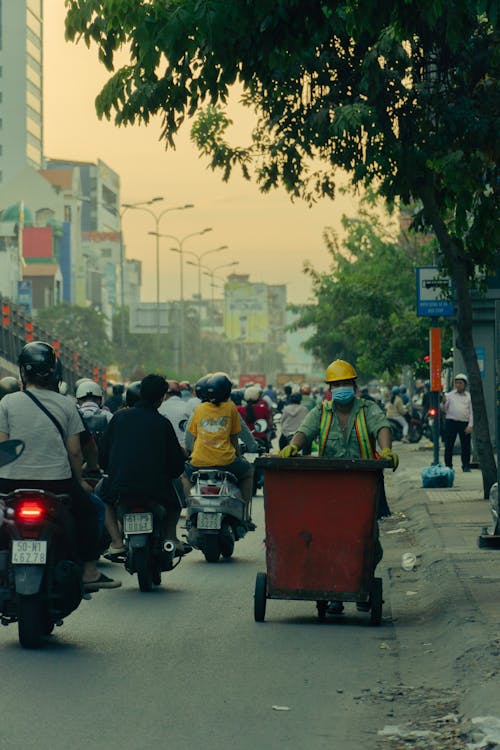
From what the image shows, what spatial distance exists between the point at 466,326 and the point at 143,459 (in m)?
7.70

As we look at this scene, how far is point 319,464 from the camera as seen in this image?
30.4 feet

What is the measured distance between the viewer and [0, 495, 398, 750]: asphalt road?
639 cm

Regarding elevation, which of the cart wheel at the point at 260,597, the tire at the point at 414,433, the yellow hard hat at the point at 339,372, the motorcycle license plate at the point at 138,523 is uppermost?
the yellow hard hat at the point at 339,372

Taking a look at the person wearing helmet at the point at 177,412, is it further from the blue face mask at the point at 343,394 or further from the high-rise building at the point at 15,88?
the high-rise building at the point at 15,88

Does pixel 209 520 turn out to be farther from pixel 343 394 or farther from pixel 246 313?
pixel 246 313

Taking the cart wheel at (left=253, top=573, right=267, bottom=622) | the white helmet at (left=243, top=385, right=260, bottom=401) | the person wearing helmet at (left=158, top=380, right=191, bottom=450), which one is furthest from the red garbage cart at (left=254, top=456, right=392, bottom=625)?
the white helmet at (left=243, top=385, right=260, bottom=401)

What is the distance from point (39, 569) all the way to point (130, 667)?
2.47 feet

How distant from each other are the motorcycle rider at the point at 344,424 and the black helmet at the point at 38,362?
1.83 meters

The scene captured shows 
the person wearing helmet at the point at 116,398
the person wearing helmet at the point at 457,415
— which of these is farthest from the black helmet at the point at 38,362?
the person wearing helmet at the point at 457,415

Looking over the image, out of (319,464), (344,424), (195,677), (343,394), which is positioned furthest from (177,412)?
(195,677)

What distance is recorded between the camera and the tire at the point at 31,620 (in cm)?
837

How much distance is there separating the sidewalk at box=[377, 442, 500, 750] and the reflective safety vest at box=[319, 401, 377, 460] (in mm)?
1112

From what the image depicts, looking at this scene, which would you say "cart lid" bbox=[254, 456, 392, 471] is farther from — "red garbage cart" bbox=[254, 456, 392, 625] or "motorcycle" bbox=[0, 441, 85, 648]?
"motorcycle" bbox=[0, 441, 85, 648]

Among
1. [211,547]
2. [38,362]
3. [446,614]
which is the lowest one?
[211,547]
